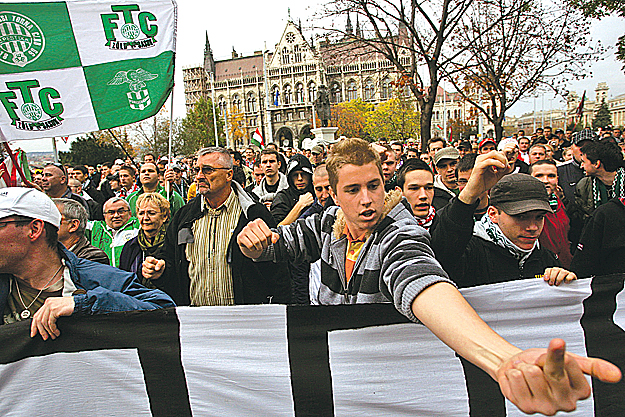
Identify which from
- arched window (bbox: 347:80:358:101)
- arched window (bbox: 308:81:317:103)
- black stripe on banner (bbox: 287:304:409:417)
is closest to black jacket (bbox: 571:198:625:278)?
black stripe on banner (bbox: 287:304:409:417)

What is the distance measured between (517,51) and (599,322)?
18461mm

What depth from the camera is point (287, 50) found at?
91.2m

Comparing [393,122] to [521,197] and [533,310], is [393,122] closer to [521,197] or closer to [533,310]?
[521,197]

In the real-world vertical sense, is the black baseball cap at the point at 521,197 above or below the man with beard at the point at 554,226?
above

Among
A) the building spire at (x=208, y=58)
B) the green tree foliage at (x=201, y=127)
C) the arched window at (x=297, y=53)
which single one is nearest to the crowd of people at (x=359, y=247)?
the green tree foliage at (x=201, y=127)

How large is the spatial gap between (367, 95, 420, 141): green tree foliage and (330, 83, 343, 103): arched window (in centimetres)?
2674

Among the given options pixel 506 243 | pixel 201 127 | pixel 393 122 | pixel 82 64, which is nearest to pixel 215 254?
pixel 82 64

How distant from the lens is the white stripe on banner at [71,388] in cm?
206

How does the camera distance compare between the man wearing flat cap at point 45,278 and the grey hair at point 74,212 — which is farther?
the grey hair at point 74,212

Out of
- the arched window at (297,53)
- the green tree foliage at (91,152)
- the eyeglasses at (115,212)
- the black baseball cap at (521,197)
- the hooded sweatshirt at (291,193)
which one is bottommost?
the green tree foliage at (91,152)

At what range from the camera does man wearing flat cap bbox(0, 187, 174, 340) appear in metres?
2.03

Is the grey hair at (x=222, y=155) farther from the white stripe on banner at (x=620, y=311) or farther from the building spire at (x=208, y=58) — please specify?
the building spire at (x=208, y=58)

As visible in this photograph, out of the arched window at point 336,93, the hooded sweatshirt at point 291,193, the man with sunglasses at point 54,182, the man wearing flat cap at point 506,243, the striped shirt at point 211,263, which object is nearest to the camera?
the man wearing flat cap at point 506,243

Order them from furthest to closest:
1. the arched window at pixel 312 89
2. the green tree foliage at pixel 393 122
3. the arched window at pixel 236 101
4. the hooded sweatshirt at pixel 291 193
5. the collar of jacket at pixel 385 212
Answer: the arched window at pixel 236 101 → the arched window at pixel 312 89 → the green tree foliage at pixel 393 122 → the hooded sweatshirt at pixel 291 193 → the collar of jacket at pixel 385 212
